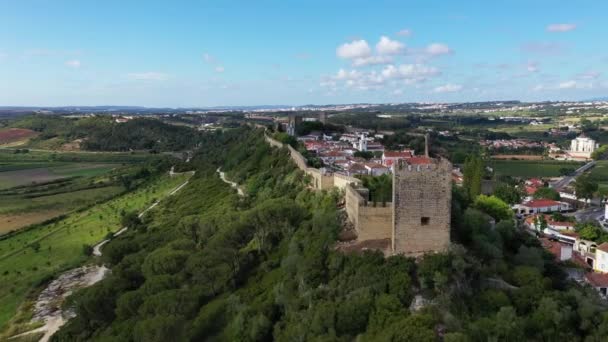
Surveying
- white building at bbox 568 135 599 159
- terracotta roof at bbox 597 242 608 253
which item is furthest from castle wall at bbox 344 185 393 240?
white building at bbox 568 135 599 159

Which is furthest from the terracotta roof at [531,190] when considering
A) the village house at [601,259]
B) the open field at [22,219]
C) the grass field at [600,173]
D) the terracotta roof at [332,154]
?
the open field at [22,219]

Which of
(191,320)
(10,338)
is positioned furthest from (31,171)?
(191,320)

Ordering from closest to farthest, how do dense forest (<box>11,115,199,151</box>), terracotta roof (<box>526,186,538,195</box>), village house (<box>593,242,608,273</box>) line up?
village house (<box>593,242,608,273</box>) < terracotta roof (<box>526,186,538,195</box>) < dense forest (<box>11,115,199,151</box>)

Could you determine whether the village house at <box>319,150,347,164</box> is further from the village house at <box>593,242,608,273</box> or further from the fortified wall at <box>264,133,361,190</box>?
the village house at <box>593,242,608,273</box>

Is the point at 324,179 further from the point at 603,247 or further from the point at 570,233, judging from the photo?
the point at 570,233

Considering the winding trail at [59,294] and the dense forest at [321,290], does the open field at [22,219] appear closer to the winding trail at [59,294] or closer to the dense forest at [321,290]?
the winding trail at [59,294]
